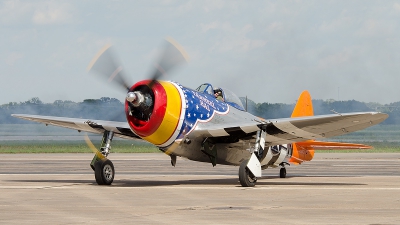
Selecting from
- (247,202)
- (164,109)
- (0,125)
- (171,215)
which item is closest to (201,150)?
(164,109)

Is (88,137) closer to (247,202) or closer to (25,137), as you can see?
(247,202)

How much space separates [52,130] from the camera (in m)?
78.6

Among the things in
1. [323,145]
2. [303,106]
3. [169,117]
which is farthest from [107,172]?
[303,106]

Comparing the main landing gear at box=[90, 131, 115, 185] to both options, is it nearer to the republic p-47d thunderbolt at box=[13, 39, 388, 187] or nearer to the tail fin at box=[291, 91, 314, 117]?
the republic p-47d thunderbolt at box=[13, 39, 388, 187]

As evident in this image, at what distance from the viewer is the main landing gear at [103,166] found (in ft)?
67.4

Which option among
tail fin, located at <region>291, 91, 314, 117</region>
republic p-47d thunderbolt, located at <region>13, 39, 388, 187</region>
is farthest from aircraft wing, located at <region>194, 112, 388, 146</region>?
tail fin, located at <region>291, 91, 314, 117</region>

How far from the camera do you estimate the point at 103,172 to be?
20562mm

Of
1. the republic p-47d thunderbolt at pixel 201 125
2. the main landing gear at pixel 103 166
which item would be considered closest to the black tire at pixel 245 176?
the republic p-47d thunderbolt at pixel 201 125

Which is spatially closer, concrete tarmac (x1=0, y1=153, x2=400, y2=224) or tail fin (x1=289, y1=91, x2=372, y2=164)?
concrete tarmac (x1=0, y1=153, x2=400, y2=224)

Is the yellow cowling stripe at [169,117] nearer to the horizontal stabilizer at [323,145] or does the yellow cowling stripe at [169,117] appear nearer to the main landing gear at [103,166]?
the main landing gear at [103,166]

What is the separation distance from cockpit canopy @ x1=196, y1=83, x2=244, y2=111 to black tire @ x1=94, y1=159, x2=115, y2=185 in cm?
333

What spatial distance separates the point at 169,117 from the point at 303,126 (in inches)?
143

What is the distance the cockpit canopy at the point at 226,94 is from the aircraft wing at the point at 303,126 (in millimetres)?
1347

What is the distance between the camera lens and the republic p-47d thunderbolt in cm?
1892
